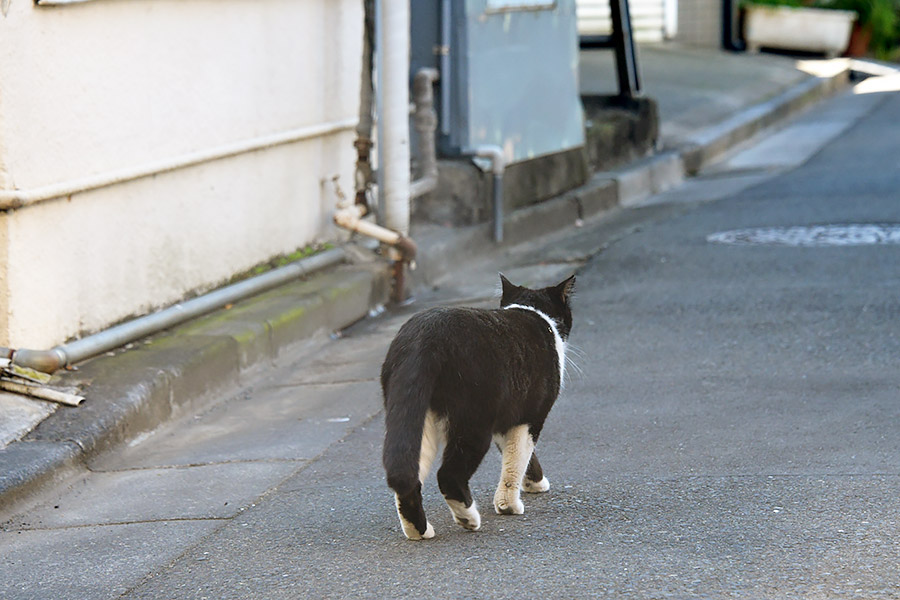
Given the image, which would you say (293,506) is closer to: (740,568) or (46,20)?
(740,568)

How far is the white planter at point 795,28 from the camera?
66.2 feet

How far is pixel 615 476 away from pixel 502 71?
5.16 m

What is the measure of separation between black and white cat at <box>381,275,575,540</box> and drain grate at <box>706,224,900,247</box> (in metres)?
4.87

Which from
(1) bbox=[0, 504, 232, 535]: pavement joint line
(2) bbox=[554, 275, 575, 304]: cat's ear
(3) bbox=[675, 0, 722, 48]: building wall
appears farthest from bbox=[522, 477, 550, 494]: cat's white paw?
(3) bbox=[675, 0, 722, 48]: building wall

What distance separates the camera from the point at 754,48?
2069cm

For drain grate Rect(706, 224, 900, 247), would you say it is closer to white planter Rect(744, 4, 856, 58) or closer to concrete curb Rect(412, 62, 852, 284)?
concrete curb Rect(412, 62, 852, 284)

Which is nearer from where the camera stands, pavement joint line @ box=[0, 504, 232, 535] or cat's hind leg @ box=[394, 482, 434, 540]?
cat's hind leg @ box=[394, 482, 434, 540]

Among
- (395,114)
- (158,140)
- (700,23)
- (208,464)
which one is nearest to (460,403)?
(208,464)

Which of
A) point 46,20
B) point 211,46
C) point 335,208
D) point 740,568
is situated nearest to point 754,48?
point 335,208

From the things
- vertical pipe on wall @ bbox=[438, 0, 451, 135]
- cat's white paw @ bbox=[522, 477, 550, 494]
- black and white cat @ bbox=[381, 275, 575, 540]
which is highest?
vertical pipe on wall @ bbox=[438, 0, 451, 135]

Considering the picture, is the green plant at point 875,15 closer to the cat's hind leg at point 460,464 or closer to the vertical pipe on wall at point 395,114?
the vertical pipe on wall at point 395,114

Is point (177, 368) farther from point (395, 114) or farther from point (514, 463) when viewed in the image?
point (395, 114)

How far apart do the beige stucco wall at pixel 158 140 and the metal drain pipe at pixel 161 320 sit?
0.13m

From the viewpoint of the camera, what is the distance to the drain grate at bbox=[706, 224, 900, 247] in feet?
28.1
